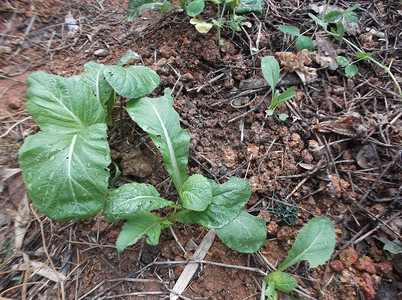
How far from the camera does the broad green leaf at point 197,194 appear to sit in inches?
51.8

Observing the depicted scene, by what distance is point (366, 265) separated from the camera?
1.36 meters

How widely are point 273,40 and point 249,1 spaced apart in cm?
45

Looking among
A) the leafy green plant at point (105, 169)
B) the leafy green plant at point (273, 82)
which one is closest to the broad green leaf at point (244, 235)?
the leafy green plant at point (105, 169)

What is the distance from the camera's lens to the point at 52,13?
2.43 meters

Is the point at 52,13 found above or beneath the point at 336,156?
above

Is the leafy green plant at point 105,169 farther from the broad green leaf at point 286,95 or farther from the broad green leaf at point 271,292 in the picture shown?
the broad green leaf at point 286,95

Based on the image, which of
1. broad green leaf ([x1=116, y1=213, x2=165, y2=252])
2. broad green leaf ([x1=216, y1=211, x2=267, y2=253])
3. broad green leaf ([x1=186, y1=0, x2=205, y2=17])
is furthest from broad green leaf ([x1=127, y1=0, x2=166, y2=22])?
broad green leaf ([x1=216, y1=211, x2=267, y2=253])

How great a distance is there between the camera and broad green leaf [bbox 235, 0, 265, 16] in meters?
2.22

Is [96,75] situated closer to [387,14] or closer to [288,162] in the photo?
[288,162]

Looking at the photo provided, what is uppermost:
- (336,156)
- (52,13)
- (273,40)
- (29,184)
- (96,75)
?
(52,13)

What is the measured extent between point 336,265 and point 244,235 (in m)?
0.58

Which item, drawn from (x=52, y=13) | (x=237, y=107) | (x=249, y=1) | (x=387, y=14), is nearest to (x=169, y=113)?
(x=237, y=107)

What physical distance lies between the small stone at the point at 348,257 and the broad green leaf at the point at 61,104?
172 centimetres

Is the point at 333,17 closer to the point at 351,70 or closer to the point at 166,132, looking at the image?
the point at 351,70
